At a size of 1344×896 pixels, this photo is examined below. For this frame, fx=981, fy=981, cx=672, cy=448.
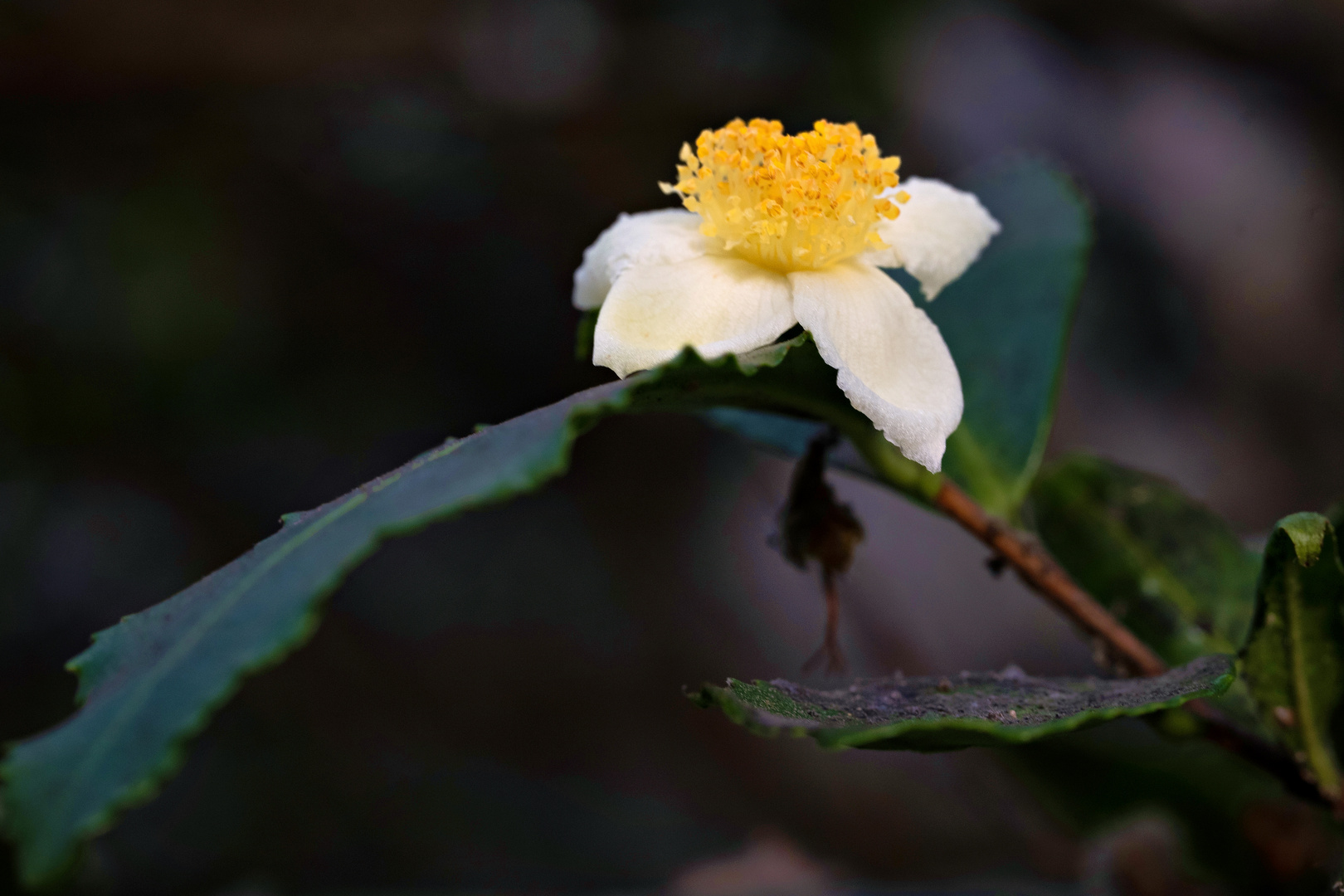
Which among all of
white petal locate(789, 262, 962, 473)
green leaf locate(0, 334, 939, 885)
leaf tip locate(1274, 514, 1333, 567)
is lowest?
leaf tip locate(1274, 514, 1333, 567)

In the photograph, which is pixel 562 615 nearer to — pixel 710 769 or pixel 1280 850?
pixel 710 769

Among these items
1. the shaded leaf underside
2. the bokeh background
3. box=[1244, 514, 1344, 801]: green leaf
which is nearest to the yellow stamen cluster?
the shaded leaf underside

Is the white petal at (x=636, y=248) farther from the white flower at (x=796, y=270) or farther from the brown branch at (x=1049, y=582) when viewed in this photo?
the brown branch at (x=1049, y=582)

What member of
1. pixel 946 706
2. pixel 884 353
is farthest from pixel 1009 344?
pixel 946 706

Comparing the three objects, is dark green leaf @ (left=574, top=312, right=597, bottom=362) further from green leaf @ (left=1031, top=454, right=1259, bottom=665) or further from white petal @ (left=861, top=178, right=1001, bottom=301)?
green leaf @ (left=1031, top=454, right=1259, bottom=665)

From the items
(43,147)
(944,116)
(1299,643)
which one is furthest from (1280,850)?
(43,147)

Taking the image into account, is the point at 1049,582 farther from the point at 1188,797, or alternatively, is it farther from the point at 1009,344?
the point at 1188,797

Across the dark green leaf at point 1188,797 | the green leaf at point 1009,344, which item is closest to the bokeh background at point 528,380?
the dark green leaf at point 1188,797

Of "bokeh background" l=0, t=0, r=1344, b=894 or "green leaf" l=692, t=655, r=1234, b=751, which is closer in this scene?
"green leaf" l=692, t=655, r=1234, b=751
